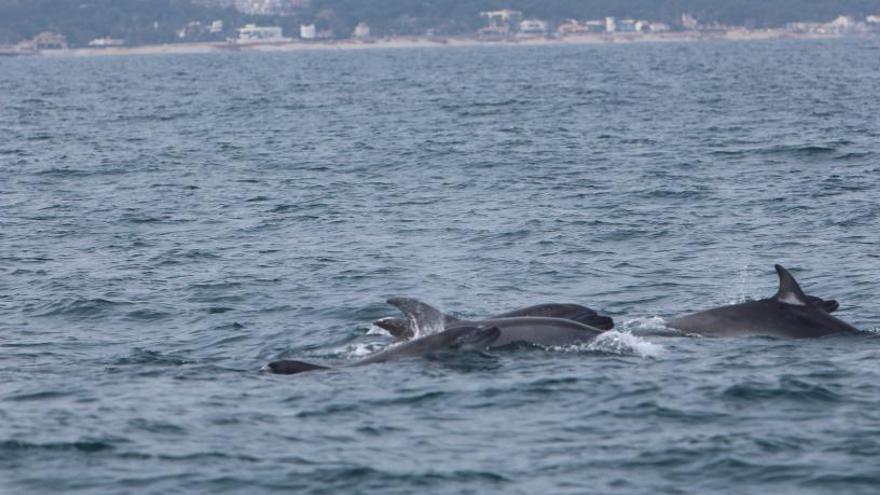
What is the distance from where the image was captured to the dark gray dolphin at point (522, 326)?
20266 millimetres

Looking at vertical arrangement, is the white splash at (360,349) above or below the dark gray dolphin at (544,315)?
below

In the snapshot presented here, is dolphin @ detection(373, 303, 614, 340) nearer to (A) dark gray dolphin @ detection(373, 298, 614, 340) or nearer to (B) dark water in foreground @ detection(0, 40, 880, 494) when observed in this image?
(A) dark gray dolphin @ detection(373, 298, 614, 340)

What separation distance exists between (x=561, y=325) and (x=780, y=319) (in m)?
3.00

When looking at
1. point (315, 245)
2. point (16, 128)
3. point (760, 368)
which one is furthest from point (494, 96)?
point (760, 368)

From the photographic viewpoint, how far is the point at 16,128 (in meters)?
66.0

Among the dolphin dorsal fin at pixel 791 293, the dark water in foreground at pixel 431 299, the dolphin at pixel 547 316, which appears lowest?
the dark water in foreground at pixel 431 299

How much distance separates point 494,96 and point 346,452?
70.8 meters

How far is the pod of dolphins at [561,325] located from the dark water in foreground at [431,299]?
0.31 m

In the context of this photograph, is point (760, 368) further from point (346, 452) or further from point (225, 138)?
point (225, 138)

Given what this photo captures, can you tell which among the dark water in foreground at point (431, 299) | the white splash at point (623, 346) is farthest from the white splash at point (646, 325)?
the white splash at point (623, 346)

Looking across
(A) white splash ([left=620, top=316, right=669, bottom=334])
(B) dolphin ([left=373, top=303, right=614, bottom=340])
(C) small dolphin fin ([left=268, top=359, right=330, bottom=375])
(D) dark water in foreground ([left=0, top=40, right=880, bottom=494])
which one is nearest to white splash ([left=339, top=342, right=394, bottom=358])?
(D) dark water in foreground ([left=0, top=40, right=880, bottom=494])

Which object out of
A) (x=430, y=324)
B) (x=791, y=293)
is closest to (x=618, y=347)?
(x=430, y=324)

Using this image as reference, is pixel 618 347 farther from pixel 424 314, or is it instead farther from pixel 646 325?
pixel 424 314

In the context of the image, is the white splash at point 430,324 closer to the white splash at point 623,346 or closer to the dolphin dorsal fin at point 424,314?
the dolphin dorsal fin at point 424,314
